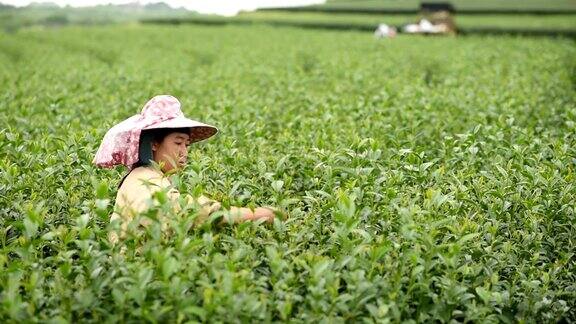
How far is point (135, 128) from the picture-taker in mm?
3955

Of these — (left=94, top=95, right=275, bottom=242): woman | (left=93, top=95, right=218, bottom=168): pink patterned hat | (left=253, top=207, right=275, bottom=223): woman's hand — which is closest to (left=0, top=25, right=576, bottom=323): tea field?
(left=253, top=207, right=275, bottom=223): woman's hand

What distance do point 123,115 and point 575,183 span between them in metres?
5.68

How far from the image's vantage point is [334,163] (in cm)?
476

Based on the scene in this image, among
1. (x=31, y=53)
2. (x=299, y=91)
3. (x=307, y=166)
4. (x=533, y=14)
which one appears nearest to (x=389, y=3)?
(x=533, y=14)

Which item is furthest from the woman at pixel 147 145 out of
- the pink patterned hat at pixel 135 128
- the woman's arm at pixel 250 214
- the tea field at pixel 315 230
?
the woman's arm at pixel 250 214

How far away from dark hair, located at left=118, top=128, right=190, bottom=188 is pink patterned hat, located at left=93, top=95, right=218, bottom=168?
41 millimetres

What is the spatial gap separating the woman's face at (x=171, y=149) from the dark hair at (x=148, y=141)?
32mm

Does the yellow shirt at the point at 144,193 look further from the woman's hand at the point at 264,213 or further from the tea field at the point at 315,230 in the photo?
the woman's hand at the point at 264,213

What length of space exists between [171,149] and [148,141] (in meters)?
0.16

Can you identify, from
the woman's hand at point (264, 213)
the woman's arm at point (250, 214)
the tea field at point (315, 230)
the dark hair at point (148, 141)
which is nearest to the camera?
the tea field at point (315, 230)

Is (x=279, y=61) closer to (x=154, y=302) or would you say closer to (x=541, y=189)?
(x=541, y=189)

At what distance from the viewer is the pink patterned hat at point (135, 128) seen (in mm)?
3971

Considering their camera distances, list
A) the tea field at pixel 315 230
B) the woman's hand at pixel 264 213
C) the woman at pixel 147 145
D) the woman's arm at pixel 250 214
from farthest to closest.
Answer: the woman at pixel 147 145
the woman's hand at pixel 264 213
the woman's arm at pixel 250 214
the tea field at pixel 315 230

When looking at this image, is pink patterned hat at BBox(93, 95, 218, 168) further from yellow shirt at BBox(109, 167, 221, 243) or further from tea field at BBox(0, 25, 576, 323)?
tea field at BBox(0, 25, 576, 323)
